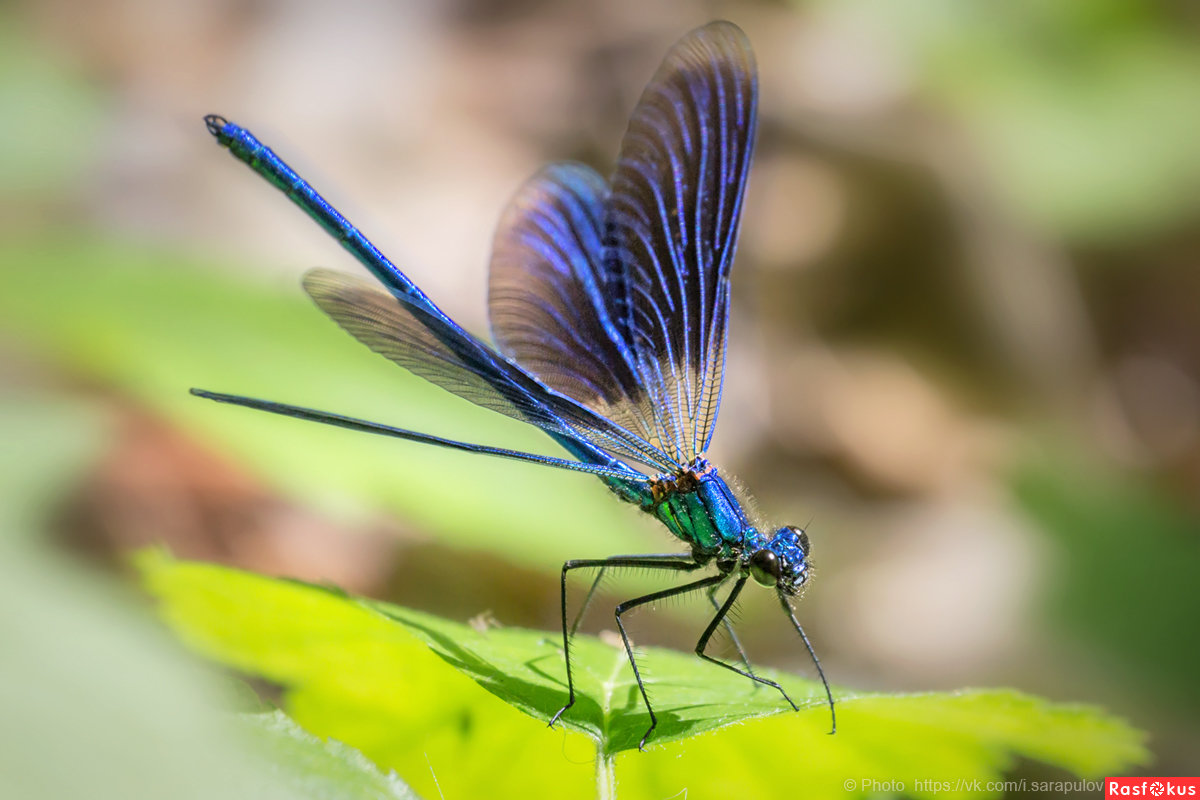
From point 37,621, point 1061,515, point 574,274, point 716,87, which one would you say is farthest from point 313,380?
point 1061,515

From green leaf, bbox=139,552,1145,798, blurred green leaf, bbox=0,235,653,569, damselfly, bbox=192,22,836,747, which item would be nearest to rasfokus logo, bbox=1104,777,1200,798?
green leaf, bbox=139,552,1145,798

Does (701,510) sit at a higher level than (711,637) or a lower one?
higher

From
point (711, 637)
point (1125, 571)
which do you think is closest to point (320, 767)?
point (711, 637)

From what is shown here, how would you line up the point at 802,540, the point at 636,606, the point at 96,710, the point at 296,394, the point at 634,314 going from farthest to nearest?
the point at 296,394, the point at 634,314, the point at 802,540, the point at 636,606, the point at 96,710

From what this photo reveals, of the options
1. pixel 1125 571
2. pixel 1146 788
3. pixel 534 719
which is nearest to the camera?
pixel 534 719

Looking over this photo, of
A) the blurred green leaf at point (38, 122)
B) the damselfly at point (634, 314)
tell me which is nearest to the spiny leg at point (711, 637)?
the damselfly at point (634, 314)

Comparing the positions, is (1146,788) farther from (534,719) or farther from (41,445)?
(41,445)

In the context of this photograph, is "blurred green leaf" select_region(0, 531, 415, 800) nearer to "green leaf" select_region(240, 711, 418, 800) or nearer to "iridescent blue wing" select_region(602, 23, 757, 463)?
"green leaf" select_region(240, 711, 418, 800)
